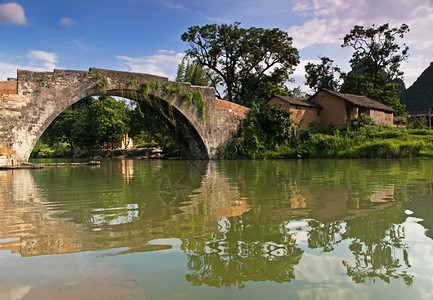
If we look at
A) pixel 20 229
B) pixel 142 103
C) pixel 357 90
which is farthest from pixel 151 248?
pixel 357 90

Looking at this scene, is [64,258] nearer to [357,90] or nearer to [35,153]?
[357,90]

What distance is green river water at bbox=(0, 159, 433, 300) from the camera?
77.3 inches

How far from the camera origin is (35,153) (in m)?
43.6

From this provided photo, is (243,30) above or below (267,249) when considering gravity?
above

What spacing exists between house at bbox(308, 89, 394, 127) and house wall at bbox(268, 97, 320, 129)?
97cm

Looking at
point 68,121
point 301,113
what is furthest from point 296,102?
point 68,121

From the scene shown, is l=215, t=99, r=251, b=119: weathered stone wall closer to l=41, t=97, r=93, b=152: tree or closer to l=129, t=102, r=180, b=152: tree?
l=129, t=102, r=180, b=152: tree

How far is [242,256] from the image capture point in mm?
2414

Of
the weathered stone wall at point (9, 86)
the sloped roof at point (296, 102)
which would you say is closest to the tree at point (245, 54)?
the sloped roof at point (296, 102)

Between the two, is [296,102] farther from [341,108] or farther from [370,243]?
[370,243]

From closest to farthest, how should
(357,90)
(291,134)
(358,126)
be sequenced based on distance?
1. (291,134)
2. (358,126)
3. (357,90)

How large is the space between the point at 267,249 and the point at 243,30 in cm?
2991

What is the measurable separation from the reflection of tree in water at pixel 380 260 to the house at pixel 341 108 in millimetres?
23339

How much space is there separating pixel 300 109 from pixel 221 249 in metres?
22.5
